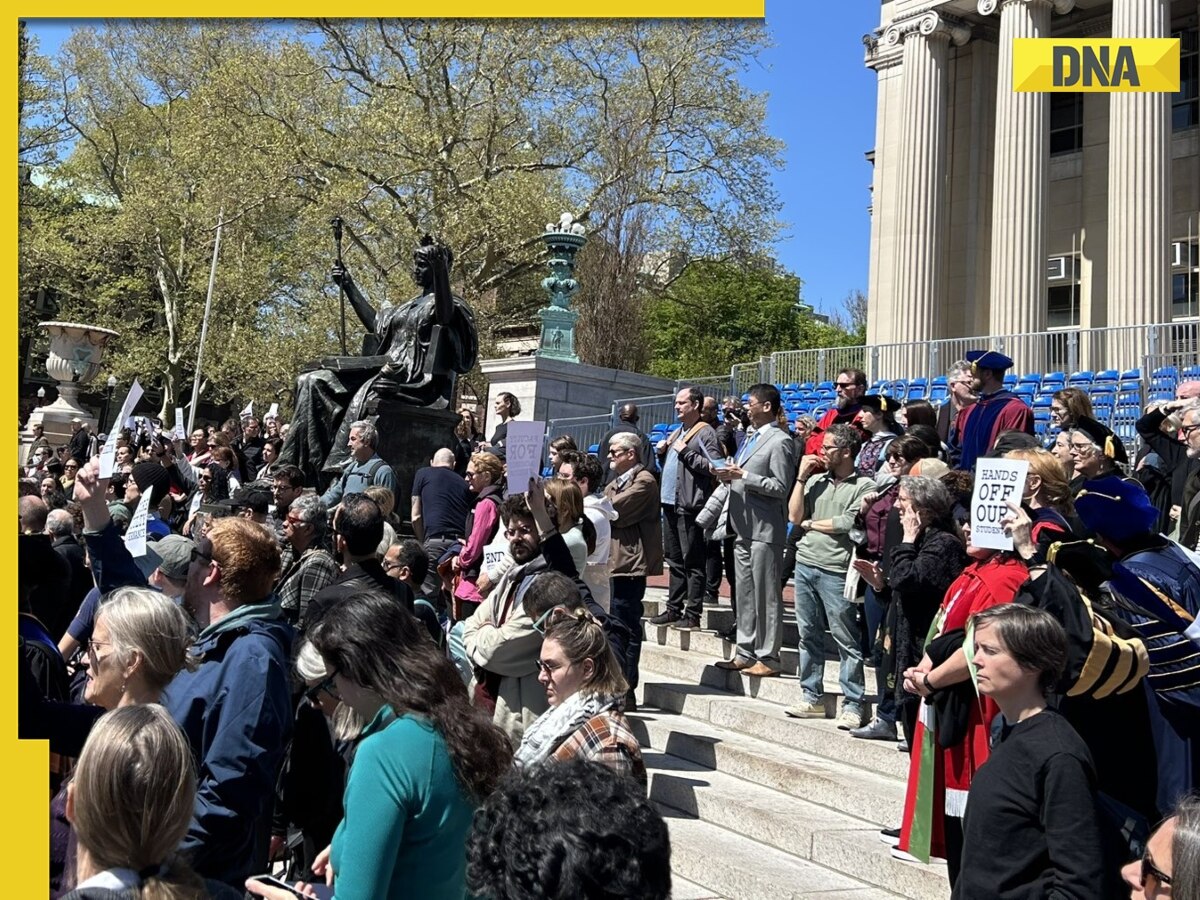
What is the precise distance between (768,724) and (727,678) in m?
1.10

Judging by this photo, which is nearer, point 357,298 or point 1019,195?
point 357,298

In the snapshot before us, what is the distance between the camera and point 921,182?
2870cm

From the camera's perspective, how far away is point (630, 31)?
33688 mm

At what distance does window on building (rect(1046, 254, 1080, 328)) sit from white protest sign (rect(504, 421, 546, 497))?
25.3m

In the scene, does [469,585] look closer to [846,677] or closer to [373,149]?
[846,677]

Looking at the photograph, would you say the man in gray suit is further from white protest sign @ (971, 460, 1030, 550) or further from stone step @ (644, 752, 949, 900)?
white protest sign @ (971, 460, 1030, 550)

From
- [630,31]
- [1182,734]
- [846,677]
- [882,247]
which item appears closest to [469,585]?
[846,677]

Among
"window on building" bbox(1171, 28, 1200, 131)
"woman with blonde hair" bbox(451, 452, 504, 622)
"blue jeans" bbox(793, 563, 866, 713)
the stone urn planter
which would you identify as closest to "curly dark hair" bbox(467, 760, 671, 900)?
"woman with blonde hair" bbox(451, 452, 504, 622)

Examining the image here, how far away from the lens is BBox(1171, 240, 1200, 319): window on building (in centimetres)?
2723

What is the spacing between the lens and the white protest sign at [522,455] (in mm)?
6500

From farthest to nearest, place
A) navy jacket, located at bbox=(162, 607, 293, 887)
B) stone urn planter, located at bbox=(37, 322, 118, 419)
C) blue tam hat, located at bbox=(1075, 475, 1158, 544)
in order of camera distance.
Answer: stone urn planter, located at bbox=(37, 322, 118, 419)
blue tam hat, located at bbox=(1075, 475, 1158, 544)
navy jacket, located at bbox=(162, 607, 293, 887)

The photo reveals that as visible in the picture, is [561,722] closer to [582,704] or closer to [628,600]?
[582,704]

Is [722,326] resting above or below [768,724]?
above

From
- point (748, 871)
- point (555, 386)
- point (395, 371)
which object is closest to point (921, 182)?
point (555, 386)
